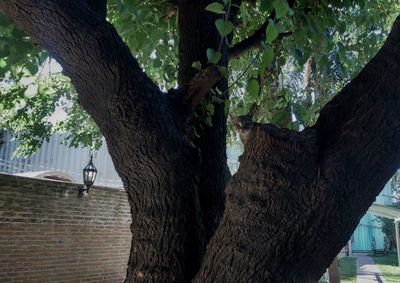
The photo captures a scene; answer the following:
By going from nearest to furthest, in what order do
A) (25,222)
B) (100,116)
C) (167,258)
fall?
1. (167,258)
2. (100,116)
3. (25,222)

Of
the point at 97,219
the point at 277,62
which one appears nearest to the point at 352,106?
the point at 277,62

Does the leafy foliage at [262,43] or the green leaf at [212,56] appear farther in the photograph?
the leafy foliage at [262,43]

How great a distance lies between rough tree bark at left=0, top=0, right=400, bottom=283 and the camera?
5.47 ft

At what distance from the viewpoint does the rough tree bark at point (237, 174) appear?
1666 mm

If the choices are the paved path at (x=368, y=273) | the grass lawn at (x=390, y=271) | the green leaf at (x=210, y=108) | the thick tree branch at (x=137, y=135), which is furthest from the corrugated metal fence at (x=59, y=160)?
the thick tree branch at (x=137, y=135)

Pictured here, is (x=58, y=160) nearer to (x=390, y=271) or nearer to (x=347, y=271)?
(x=347, y=271)

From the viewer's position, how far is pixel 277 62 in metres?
3.47

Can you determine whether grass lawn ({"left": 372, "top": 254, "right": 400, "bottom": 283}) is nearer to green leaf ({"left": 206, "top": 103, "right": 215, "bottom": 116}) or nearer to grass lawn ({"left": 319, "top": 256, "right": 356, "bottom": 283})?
grass lawn ({"left": 319, "top": 256, "right": 356, "bottom": 283})

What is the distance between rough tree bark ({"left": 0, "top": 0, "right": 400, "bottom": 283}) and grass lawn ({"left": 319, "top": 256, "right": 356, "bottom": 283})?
1213 cm

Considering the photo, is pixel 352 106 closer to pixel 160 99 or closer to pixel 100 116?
pixel 160 99

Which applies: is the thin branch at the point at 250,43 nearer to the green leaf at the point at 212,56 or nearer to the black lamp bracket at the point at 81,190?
the green leaf at the point at 212,56

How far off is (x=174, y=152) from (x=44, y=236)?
557 cm

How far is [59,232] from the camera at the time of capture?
7215 millimetres

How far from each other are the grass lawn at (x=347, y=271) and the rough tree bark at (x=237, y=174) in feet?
39.8
